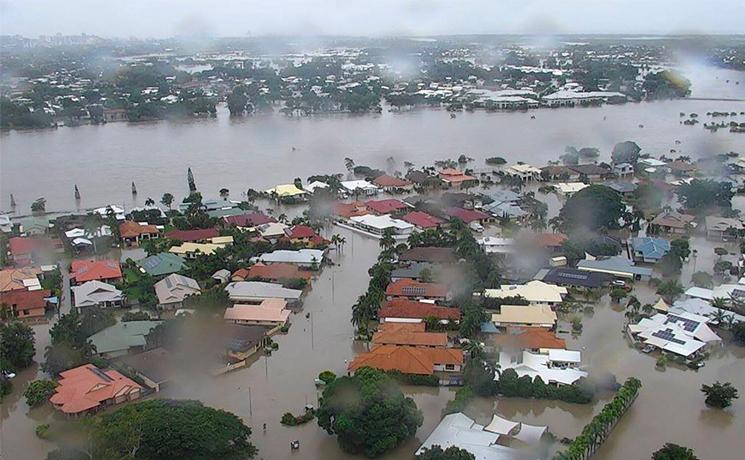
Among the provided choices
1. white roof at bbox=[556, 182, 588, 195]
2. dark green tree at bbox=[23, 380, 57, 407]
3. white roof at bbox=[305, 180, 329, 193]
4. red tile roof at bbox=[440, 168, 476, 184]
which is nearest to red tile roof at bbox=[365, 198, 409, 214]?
white roof at bbox=[305, 180, 329, 193]

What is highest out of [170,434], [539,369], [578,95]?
[578,95]

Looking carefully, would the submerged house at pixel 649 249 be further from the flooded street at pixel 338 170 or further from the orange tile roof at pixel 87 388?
the orange tile roof at pixel 87 388

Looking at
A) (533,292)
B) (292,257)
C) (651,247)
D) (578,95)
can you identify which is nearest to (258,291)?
(292,257)

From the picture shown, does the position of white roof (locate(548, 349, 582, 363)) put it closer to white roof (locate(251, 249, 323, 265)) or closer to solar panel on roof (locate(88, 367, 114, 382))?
white roof (locate(251, 249, 323, 265))

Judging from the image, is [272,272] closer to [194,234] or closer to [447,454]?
[194,234]

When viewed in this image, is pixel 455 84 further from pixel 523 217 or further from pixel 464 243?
pixel 464 243

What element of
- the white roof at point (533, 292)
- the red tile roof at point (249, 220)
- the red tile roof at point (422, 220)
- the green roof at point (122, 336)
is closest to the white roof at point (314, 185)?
the red tile roof at point (249, 220)
